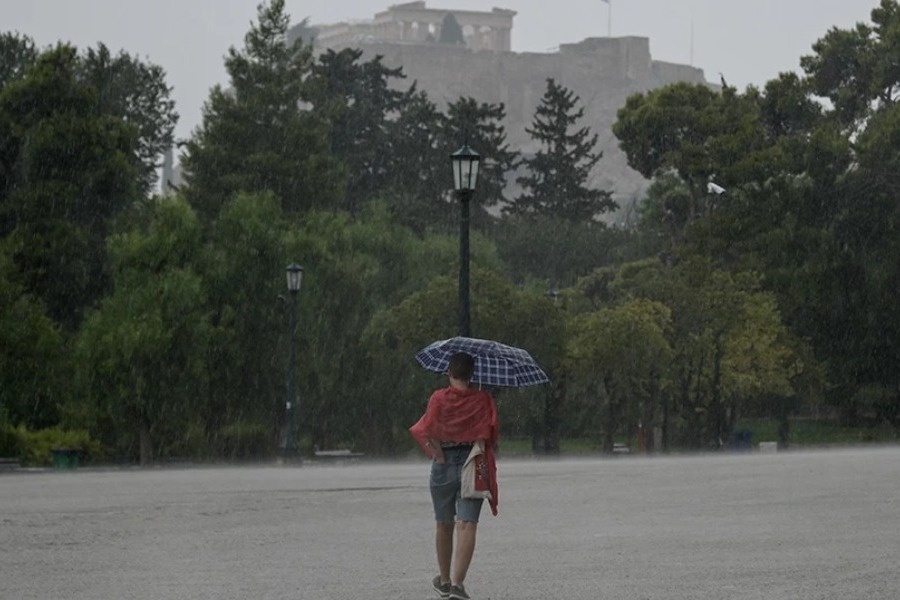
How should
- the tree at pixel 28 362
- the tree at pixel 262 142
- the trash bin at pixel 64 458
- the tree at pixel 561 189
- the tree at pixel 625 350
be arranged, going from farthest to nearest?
the tree at pixel 561 189
the tree at pixel 262 142
the tree at pixel 625 350
the tree at pixel 28 362
the trash bin at pixel 64 458

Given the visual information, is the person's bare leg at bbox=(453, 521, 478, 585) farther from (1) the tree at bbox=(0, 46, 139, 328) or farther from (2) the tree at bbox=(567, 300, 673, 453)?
(1) the tree at bbox=(0, 46, 139, 328)

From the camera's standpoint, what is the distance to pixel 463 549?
38.2ft

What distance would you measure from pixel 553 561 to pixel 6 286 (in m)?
40.5

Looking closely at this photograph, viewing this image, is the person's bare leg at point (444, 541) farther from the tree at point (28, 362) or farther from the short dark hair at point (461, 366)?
the tree at point (28, 362)

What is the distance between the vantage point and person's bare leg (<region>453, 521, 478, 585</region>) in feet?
37.8

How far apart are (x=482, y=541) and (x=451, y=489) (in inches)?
176

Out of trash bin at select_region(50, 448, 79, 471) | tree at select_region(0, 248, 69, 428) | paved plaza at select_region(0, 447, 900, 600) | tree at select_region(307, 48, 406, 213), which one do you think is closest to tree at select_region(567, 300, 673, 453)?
tree at select_region(0, 248, 69, 428)

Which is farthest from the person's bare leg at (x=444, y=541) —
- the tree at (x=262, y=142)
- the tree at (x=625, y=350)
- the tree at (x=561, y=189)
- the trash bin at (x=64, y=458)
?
the tree at (x=561, y=189)

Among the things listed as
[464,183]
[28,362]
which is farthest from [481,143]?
[464,183]

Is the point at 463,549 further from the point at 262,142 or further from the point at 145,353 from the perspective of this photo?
the point at 262,142

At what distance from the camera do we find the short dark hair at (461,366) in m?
11.9

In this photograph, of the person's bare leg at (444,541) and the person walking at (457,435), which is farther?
the person's bare leg at (444,541)

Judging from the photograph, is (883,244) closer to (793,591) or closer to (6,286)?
(6,286)

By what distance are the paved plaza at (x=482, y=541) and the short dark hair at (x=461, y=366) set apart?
1442 mm
